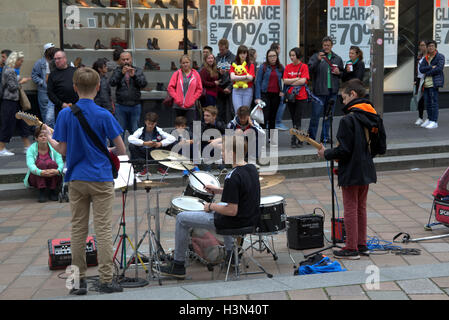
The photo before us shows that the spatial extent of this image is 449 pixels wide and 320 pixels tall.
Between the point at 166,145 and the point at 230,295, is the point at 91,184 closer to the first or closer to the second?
the point at 230,295

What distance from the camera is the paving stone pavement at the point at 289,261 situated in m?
5.04

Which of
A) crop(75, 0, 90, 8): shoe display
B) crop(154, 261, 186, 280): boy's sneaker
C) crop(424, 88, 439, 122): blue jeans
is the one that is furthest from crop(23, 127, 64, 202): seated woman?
crop(424, 88, 439, 122): blue jeans

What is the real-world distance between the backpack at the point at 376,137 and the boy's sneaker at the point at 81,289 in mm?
2977

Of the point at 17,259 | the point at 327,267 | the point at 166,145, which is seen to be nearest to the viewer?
the point at 327,267

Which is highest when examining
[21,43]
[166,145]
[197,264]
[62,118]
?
[21,43]

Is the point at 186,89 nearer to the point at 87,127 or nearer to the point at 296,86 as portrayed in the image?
the point at 296,86

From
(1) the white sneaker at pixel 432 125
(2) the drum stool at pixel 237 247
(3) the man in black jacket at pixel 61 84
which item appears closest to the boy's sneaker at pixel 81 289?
(2) the drum stool at pixel 237 247

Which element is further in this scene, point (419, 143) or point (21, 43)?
point (21, 43)

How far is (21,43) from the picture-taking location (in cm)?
1301

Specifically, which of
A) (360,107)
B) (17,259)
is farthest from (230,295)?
(17,259)

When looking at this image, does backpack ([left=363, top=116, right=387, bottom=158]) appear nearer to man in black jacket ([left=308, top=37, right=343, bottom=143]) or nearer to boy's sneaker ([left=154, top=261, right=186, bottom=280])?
boy's sneaker ([left=154, top=261, right=186, bottom=280])

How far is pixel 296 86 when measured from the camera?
11688 millimetres

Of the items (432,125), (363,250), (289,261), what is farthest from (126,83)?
(432,125)
